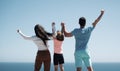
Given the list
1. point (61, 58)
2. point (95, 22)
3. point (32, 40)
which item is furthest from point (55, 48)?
point (95, 22)

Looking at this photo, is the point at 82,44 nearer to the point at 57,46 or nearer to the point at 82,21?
the point at 82,21

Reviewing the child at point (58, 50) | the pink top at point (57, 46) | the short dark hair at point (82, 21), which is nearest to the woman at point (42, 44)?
the child at point (58, 50)

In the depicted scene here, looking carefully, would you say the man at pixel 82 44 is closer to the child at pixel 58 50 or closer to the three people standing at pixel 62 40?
the three people standing at pixel 62 40

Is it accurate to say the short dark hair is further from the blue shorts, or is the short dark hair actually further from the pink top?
the pink top

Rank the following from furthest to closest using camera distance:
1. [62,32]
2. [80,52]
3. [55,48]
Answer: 1. [55,48]
2. [62,32]
3. [80,52]

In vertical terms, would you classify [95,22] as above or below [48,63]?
above

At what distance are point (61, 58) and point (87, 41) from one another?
202 centimetres

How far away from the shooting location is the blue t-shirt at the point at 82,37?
1136 cm

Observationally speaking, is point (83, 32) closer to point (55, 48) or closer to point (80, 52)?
point (80, 52)

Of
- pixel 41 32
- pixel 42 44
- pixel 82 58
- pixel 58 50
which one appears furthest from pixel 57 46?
pixel 82 58

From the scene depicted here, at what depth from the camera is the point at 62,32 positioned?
40.0ft

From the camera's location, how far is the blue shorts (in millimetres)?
11312

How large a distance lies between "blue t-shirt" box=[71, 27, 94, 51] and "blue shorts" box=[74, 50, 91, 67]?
15 centimetres

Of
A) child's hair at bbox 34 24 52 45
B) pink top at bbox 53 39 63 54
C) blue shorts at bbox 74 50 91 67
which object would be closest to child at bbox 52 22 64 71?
pink top at bbox 53 39 63 54
